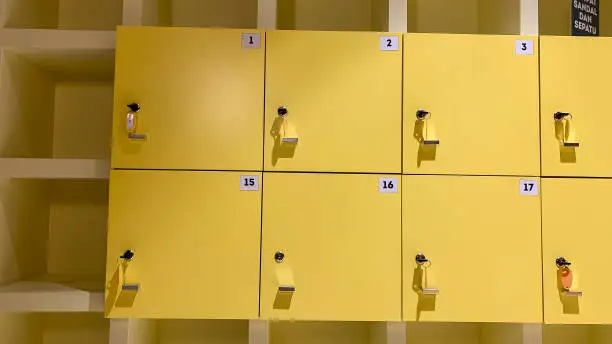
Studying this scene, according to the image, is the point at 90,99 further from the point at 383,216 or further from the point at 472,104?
the point at 472,104

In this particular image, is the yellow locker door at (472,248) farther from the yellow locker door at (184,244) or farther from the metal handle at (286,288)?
the yellow locker door at (184,244)

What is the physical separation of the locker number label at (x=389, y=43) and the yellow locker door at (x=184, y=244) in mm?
604

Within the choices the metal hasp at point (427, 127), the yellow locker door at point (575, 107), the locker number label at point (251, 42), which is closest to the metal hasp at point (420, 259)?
the metal hasp at point (427, 127)

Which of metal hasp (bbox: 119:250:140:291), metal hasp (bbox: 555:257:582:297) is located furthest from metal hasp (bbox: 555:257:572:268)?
metal hasp (bbox: 119:250:140:291)

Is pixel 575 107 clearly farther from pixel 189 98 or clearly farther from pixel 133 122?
pixel 133 122

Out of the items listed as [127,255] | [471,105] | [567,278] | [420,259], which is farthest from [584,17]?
[127,255]

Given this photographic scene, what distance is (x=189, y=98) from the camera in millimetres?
1628

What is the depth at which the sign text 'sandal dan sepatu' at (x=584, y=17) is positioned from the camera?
5.66 ft

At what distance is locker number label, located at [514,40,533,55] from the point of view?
165cm

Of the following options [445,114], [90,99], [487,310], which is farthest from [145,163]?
[487,310]

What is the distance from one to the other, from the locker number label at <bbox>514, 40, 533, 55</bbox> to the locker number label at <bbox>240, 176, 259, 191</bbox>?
96 cm

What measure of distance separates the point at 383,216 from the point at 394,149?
0.73 feet

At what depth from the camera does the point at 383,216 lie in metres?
1.61

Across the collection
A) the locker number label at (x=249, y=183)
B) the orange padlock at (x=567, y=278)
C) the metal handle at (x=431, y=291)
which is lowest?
the metal handle at (x=431, y=291)
